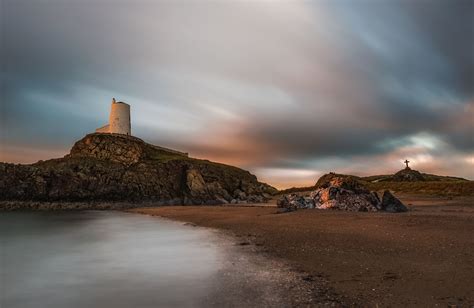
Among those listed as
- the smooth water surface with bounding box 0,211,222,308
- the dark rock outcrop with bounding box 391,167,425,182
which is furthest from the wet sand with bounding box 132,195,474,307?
the dark rock outcrop with bounding box 391,167,425,182

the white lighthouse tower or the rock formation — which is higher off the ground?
the white lighthouse tower

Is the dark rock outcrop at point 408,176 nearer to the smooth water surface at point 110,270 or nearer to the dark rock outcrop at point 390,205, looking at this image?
the dark rock outcrop at point 390,205

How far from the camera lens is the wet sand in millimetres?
8352

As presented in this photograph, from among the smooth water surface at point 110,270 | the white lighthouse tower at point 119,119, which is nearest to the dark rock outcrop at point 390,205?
the smooth water surface at point 110,270

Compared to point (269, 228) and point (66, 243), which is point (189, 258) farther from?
point (66, 243)

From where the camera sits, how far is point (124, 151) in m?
93.6

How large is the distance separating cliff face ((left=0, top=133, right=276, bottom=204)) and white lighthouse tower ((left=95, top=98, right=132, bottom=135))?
13.3 meters

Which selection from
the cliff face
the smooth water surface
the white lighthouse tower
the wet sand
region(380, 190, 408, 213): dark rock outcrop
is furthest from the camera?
the white lighthouse tower

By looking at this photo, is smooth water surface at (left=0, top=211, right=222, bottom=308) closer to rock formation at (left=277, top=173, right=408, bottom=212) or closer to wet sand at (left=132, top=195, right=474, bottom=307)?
wet sand at (left=132, top=195, right=474, bottom=307)

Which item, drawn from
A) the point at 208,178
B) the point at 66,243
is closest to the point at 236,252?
the point at 66,243

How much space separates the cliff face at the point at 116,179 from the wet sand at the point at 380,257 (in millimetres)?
49584

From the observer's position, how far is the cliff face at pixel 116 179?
197 ft

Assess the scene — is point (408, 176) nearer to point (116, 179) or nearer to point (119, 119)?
point (116, 179)

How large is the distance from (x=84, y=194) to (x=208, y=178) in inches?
1269
